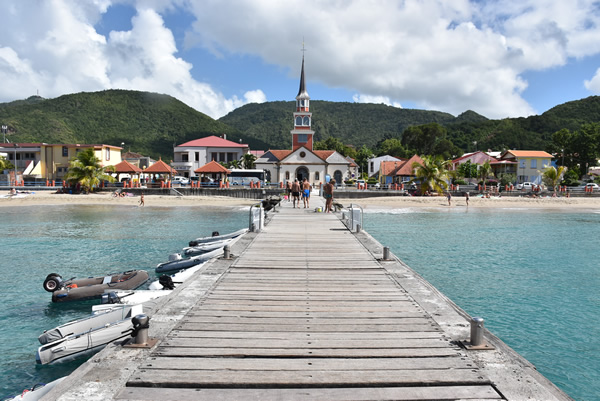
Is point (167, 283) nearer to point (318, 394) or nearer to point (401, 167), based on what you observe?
point (318, 394)

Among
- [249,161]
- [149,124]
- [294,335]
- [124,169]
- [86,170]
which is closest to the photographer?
[294,335]

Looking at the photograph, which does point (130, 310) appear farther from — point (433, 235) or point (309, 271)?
point (433, 235)

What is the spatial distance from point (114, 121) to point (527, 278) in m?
131

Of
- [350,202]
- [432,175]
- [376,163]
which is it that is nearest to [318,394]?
[350,202]

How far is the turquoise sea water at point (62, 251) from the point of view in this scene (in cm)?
993

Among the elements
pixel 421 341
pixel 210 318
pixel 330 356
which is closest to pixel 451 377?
pixel 421 341

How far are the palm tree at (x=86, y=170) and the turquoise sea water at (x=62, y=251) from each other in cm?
951

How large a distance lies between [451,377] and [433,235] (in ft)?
80.0

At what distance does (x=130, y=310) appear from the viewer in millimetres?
9250

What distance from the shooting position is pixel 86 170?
54688 millimetres

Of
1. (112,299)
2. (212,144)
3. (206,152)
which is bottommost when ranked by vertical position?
(112,299)

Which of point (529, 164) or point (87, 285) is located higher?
point (529, 164)

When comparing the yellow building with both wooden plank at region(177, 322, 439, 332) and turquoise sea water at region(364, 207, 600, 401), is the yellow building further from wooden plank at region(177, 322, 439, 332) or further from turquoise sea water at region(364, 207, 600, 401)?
wooden plank at region(177, 322, 439, 332)

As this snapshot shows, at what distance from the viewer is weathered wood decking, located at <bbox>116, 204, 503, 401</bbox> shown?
440 centimetres
